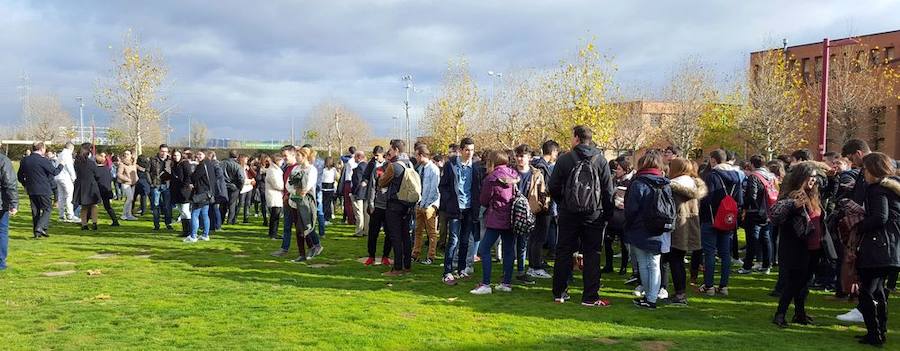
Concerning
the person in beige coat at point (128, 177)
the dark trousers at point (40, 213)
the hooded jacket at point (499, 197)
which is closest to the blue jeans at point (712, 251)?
the hooded jacket at point (499, 197)

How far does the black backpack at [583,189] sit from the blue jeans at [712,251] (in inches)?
80.1

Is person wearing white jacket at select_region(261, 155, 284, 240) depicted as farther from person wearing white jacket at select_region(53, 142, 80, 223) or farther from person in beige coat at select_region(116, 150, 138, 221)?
person wearing white jacket at select_region(53, 142, 80, 223)

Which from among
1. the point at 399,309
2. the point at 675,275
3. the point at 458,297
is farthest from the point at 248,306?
the point at 675,275

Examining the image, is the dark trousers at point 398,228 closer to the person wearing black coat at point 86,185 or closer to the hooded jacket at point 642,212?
the hooded jacket at point 642,212

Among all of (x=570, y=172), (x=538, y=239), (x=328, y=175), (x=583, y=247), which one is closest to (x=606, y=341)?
(x=583, y=247)

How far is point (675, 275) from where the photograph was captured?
7.85 m

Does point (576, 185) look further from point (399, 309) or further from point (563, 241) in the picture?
point (399, 309)

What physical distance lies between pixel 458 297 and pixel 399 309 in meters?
1.01

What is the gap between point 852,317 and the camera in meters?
7.12

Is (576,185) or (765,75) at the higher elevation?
(765,75)

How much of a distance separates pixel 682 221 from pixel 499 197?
221cm

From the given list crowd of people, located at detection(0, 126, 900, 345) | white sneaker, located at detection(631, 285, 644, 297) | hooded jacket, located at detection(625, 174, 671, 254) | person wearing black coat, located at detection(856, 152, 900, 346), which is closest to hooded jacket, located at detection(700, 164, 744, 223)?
crowd of people, located at detection(0, 126, 900, 345)

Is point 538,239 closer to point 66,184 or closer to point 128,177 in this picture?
point 128,177

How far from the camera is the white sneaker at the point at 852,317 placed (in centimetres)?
708
